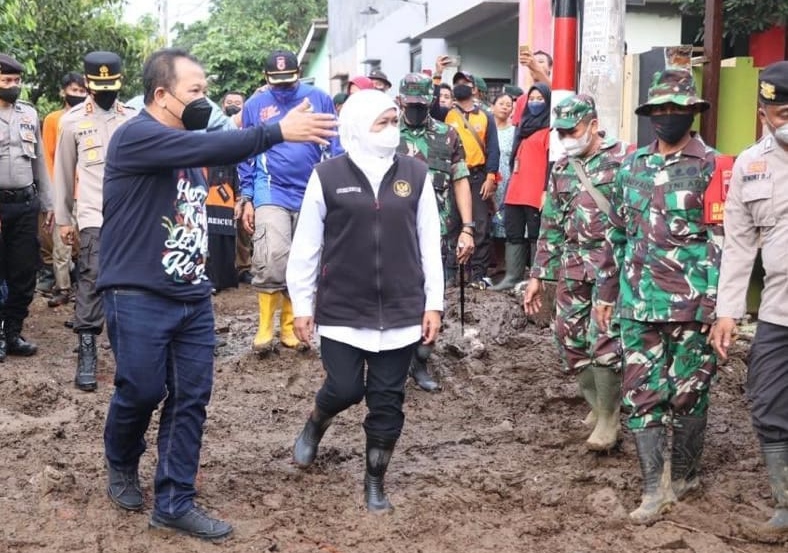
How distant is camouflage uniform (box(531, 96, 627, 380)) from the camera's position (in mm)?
5906

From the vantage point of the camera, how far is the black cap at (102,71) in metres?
7.62

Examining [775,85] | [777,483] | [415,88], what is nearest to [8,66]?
[415,88]

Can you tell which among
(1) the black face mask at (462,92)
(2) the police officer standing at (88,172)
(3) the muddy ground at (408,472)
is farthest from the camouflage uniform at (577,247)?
(1) the black face mask at (462,92)

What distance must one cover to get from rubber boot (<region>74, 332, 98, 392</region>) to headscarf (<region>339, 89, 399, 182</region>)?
3.55 m

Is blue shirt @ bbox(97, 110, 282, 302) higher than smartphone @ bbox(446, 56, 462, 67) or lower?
lower

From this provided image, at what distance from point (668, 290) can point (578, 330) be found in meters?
1.20

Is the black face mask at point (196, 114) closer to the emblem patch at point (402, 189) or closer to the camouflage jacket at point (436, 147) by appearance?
the emblem patch at point (402, 189)

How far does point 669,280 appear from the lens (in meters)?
5.02

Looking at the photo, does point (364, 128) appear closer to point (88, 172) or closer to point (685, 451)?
point (685, 451)

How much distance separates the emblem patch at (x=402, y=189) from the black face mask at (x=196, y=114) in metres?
0.94

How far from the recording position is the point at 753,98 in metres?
8.77

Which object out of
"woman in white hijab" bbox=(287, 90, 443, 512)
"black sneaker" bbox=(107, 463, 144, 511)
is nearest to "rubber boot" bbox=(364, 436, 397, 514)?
"woman in white hijab" bbox=(287, 90, 443, 512)

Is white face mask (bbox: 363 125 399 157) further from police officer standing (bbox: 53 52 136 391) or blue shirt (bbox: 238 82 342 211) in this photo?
police officer standing (bbox: 53 52 136 391)

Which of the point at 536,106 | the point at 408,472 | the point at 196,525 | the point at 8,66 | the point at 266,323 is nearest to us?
the point at 196,525
